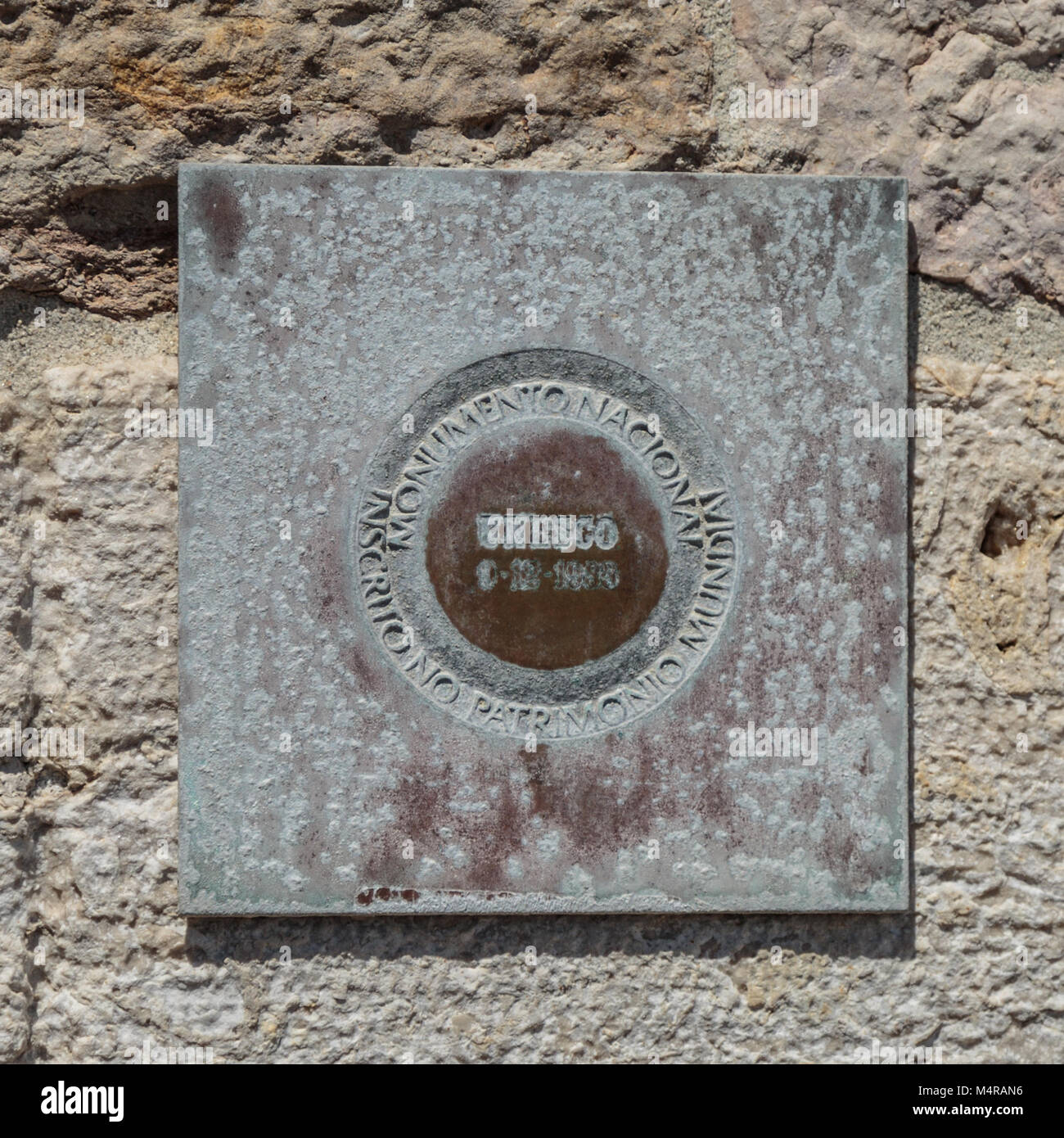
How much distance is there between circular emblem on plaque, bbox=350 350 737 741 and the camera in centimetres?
112

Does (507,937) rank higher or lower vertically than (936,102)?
lower

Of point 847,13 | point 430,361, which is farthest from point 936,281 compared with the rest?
point 430,361

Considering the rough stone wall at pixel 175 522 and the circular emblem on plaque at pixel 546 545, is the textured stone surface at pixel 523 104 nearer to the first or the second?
the rough stone wall at pixel 175 522

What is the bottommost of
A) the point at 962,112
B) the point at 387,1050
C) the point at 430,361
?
the point at 387,1050

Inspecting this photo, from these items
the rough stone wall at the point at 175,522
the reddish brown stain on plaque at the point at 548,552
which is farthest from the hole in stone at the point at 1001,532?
the reddish brown stain on plaque at the point at 548,552

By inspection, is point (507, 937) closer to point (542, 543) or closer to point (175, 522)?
point (542, 543)

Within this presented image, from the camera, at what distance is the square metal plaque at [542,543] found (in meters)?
1.11

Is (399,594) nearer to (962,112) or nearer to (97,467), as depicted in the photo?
(97,467)

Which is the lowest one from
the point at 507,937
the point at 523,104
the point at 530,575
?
the point at 507,937

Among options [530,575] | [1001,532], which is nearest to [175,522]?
[530,575]

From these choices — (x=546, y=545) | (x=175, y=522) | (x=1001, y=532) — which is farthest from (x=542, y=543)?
(x=1001, y=532)

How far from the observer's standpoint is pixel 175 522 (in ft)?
3.80

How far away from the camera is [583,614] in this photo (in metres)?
1.13

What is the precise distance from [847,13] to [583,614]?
0.75 m
